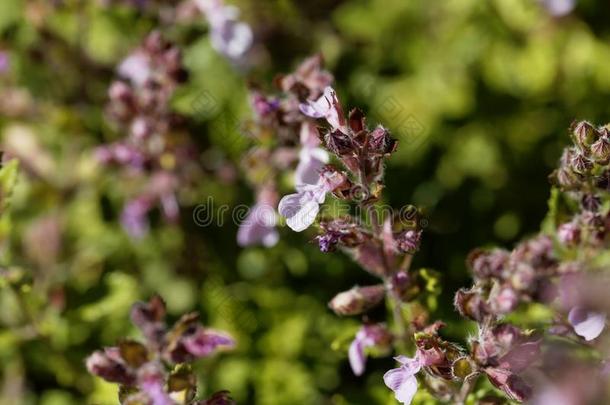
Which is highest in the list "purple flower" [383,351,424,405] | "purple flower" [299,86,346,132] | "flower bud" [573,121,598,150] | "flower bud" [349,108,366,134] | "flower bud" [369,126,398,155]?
"purple flower" [299,86,346,132]

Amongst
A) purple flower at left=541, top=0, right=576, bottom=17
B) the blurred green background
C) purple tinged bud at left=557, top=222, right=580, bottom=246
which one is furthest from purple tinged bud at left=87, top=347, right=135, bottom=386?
purple flower at left=541, top=0, right=576, bottom=17

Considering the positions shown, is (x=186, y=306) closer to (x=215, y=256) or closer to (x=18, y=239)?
(x=215, y=256)

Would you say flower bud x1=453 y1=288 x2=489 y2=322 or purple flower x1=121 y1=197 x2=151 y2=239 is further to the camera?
purple flower x1=121 y1=197 x2=151 y2=239

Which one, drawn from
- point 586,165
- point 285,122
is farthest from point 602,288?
point 285,122

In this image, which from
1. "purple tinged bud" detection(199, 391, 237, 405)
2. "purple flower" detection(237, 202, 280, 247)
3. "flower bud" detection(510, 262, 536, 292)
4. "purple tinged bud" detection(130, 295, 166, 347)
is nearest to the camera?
"purple tinged bud" detection(199, 391, 237, 405)

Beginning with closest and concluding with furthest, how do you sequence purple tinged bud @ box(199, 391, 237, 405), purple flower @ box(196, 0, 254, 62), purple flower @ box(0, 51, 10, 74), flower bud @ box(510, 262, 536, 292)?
purple tinged bud @ box(199, 391, 237, 405) → flower bud @ box(510, 262, 536, 292) → purple flower @ box(196, 0, 254, 62) → purple flower @ box(0, 51, 10, 74)

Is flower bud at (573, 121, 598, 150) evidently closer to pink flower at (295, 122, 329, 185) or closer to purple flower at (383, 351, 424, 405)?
purple flower at (383, 351, 424, 405)

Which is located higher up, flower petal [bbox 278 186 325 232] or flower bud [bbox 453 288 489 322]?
flower petal [bbox 278 186 325 232]
